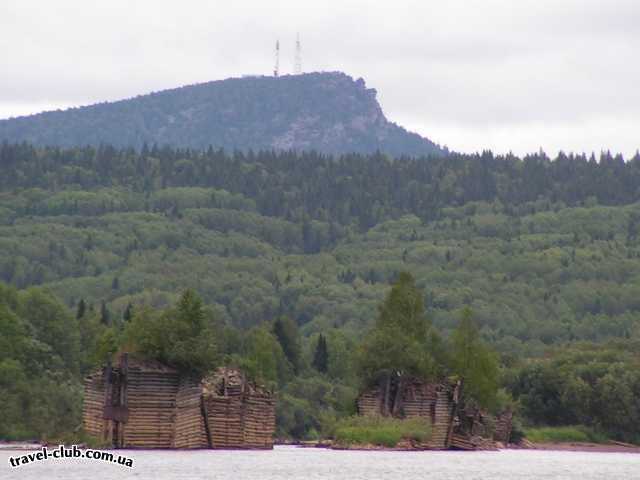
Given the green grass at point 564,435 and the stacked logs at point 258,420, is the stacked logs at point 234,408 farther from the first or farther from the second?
the green grass at point 564,435

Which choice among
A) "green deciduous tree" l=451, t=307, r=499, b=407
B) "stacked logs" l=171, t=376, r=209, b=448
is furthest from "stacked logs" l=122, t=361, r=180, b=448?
"green deciduous tree" l=451, t=307, r=499, b=407

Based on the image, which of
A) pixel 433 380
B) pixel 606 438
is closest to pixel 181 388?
pixel 433 380

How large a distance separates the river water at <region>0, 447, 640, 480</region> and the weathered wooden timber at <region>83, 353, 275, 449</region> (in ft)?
4.71

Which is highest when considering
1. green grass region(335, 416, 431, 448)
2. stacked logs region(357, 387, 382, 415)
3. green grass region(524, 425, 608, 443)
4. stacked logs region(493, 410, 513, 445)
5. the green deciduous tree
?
the green deciduous tree

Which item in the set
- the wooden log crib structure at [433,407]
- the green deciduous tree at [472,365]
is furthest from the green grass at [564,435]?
the wooden log crib structure at [433,407]

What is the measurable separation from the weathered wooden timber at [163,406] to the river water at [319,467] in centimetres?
143

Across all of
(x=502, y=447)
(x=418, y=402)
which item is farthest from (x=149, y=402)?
(x=502, y=447)

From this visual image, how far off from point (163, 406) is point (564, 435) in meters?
62.0

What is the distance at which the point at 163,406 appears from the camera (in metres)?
98.8

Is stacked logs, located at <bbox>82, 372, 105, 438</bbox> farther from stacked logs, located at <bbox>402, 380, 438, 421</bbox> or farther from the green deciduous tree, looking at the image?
the green deciduous tree

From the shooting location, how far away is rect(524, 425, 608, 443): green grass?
15175 cm

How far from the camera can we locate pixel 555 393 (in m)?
163

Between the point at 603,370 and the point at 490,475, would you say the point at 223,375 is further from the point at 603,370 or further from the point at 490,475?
the point at 603,370

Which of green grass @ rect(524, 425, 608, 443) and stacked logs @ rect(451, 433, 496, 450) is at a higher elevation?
stacked logs @ rect(451, 433, 496, 450)
